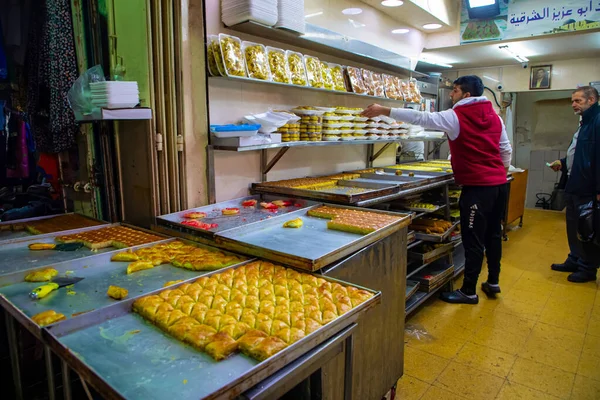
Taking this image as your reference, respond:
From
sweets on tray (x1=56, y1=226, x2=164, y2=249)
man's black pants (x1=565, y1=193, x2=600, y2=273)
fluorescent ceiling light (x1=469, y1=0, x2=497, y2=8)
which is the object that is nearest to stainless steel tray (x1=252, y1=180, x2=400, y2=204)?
sweets on tray (x1=56, y1=226, x2=164, y2=249)

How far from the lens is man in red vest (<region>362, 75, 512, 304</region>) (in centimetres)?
332

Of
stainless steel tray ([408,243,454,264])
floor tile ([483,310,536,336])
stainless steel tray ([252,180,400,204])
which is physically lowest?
floor tile ([483,310,536,336])

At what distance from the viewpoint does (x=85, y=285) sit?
170cm

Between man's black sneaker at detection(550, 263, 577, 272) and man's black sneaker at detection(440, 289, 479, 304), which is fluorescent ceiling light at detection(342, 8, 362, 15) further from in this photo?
man's black sneaker at detection(550, 263, 577, 272)

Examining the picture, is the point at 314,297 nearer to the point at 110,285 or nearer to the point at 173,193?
the point at 110,285

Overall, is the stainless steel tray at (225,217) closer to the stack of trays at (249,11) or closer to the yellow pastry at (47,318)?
the yellow pastry at (47,318)

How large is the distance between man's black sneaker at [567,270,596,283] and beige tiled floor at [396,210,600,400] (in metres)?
0.08

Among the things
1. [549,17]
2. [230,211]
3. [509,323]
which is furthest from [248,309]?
[549,17]

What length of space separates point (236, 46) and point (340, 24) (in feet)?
6.17

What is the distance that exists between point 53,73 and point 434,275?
336 cm

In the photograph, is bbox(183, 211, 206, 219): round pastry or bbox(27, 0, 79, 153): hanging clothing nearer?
bbox(183, 211, 206, 219): round pastry

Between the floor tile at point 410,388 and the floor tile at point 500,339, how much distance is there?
749 millimetres

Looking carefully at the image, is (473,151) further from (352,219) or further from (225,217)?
(225,217)

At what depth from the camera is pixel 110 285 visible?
171 centimetres
